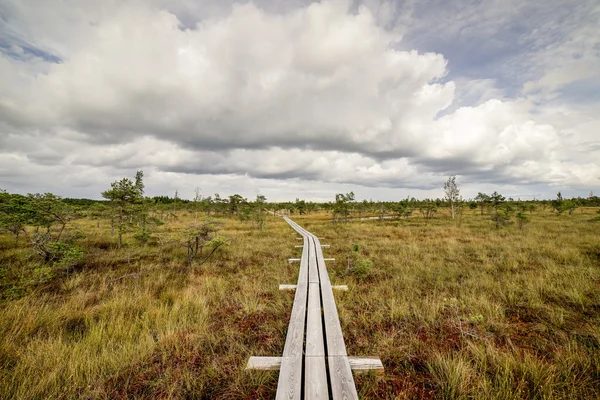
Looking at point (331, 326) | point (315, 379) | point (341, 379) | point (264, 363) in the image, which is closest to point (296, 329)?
point (331, 326)

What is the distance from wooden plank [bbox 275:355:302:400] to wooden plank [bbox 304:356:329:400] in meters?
0.09

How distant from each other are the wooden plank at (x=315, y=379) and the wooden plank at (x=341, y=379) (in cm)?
10

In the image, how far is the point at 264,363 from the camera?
318 centimetres

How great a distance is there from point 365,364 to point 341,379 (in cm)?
48

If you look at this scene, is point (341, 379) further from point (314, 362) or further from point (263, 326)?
point (263, 326)

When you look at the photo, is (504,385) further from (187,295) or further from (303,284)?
(187,295)

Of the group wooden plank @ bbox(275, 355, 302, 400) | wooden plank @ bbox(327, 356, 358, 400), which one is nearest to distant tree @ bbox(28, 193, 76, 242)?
wooden plank @ bbox(275, 355, 302, 400)

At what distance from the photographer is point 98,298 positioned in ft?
19.4

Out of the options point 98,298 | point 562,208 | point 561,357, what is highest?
point 562,208

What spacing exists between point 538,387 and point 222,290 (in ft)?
20.7

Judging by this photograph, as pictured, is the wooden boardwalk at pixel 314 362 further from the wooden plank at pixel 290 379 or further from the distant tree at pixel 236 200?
the distant tree at pixel 236 200

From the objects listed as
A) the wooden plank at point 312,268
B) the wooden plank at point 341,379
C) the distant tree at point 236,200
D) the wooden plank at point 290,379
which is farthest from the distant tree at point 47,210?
the distant tree at point 236,200

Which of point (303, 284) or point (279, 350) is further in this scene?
point (303, 284)

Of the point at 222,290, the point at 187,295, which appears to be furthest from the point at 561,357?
the point at 187,295
